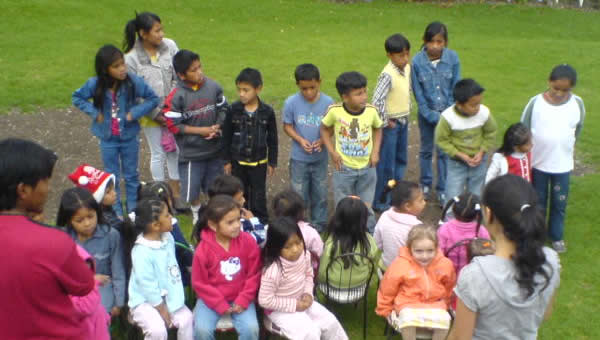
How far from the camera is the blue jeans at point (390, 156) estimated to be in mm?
6066

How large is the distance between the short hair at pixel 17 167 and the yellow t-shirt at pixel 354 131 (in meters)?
3.26

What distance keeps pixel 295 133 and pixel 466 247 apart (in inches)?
79.1

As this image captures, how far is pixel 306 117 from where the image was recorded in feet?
17.9

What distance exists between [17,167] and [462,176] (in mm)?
4185

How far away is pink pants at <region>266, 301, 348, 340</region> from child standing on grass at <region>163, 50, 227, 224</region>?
2008mm

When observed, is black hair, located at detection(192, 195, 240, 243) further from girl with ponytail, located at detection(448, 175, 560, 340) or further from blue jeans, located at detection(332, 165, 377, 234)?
girl with ponytail, located at detection(448, 175, 560, 340)

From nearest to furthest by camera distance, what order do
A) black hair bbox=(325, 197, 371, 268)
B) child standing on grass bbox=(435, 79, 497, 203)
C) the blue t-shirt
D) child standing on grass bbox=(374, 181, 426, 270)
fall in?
black hair bbox=(325, 197, 371, 268)
child standing on grass bbox=(374, 181, 426, 270)
child standing on grass bbox=(435, 79, 497, 203)
the blue t-shirt

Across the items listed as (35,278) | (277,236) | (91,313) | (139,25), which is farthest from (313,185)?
(35,278)

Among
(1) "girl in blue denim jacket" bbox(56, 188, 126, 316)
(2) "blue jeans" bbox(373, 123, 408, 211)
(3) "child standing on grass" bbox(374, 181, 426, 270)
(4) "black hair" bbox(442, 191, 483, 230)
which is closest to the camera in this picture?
(1) "girl in blue denim jacket" bbox(56, 188, 126, 316)

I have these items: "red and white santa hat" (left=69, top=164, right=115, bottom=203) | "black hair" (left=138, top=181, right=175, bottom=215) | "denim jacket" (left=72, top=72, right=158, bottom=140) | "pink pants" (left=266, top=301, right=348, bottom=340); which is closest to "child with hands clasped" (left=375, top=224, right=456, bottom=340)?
"pink pants" (left=266, top=301, right=348, bottom=340)

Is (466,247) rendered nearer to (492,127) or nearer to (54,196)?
(492,127)

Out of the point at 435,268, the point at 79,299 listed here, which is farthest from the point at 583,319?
the point at 79,299

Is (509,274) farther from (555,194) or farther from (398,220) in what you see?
(555,194)

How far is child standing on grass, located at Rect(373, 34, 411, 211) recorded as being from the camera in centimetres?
589
